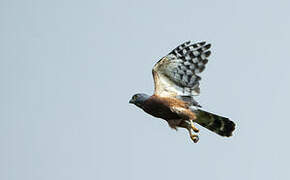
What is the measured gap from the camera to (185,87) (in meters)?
15.7

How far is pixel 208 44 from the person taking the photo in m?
→ 15.8

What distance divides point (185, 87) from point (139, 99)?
100cm

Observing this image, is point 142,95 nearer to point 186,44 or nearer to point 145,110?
point 145,110

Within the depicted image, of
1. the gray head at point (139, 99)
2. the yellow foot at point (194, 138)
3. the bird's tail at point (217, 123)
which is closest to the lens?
the gray head at point (139, 99)

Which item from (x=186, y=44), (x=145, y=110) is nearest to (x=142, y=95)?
(x=145, y=110)

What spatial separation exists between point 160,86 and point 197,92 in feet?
2.46

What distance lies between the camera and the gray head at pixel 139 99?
15.4 m

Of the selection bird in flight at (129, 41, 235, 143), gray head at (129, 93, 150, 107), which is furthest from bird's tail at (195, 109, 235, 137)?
gray head at (129, 93, 150, 107)

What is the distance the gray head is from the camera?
50.5 ft

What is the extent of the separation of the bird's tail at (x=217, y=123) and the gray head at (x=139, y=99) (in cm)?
116

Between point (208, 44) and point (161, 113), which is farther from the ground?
point (208, 44)

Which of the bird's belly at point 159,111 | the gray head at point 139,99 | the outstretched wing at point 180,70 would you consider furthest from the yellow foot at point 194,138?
the gray head at point 139,99

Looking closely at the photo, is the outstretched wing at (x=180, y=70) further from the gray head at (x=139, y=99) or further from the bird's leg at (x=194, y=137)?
the bird's leg at (x=194, y=137)

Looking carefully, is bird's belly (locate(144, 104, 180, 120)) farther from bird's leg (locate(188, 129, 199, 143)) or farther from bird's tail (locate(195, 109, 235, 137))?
bird's tail (locate(195, 109, 235, 137))
